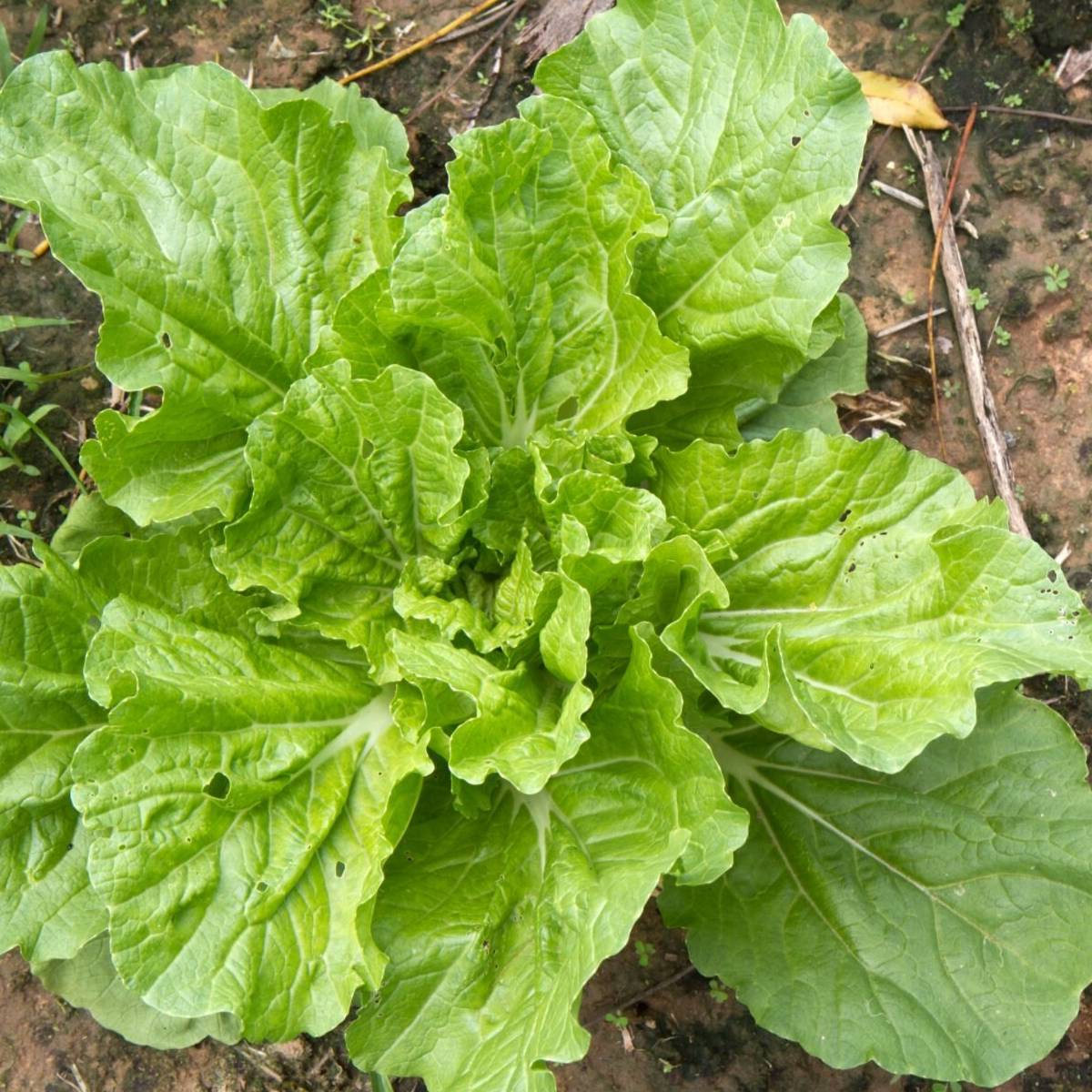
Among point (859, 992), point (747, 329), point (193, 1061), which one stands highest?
point (747, 329)

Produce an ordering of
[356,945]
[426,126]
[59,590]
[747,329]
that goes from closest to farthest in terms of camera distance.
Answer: [356,945]
[59,590]
[747,329]
[426,126]

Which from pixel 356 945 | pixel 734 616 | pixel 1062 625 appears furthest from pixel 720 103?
pixel 356 945

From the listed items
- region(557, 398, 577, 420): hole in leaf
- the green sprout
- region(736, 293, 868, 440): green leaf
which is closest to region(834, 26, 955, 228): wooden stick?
the green sprout

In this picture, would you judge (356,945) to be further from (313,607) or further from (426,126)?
(426,126)

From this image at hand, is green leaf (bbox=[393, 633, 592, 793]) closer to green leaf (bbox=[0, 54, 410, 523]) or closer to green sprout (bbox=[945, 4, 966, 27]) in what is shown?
green leaf (bbox=[0, 54, 410, 523])

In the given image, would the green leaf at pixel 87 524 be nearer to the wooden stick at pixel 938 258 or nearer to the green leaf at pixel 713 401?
the green leaf at pixel 713 401

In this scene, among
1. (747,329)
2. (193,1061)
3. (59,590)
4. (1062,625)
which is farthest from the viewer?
(193,1061)

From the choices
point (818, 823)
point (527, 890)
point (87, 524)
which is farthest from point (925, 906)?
point (87, 524)
